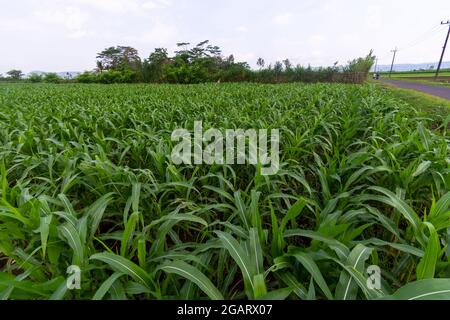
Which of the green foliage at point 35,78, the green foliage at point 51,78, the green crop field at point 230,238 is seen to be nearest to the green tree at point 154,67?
the green foliage at point 51,78

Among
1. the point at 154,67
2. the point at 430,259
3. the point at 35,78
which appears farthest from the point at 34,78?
the point at 430,259

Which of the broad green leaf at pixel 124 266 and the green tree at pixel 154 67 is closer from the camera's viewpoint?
the broad green leaf at pixel 124 266

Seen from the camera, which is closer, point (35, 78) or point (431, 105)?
point (431, 105)

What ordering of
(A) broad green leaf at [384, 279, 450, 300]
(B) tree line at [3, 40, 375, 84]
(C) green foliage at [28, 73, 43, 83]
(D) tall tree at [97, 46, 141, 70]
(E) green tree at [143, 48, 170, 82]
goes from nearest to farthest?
1. (A) broad green leaf at [384, 279, 450, 300]
2. (B) tree line at [3, 40, 375, 84]
3. (E) green tree at [143, 48, 170, 82]
4. (C) green foliage at [28, 73, 43, 83]
5. (D) tall tree at [97, 46, 141, 70]

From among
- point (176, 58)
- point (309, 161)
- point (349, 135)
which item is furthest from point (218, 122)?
point (176, 58)

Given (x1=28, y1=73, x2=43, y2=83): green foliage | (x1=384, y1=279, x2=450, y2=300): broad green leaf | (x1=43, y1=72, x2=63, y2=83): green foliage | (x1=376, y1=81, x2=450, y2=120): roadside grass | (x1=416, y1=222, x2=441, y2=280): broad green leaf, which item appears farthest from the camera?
(x1=28, y1=73, x2=43, y2=83): green foliage

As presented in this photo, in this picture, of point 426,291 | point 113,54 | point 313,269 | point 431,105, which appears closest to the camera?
point 426,291

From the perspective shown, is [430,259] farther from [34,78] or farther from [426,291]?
[34,78]

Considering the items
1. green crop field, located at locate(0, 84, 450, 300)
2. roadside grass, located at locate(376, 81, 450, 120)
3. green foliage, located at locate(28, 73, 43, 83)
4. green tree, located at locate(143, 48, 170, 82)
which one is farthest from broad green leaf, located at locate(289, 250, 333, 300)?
green foliage, located at locate(28, 73, 43, 83)

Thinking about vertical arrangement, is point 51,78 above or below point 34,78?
below

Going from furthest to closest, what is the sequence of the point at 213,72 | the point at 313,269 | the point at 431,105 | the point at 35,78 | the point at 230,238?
the point at 35,78 < the point at 213,72 < the point at 431,105 < the point at 230,238 < the point at 313,269

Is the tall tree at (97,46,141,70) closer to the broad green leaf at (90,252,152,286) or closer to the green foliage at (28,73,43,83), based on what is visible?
the green foliage at (28,73,43,83)

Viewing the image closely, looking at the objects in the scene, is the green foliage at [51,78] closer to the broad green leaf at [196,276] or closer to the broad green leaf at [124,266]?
the broad green leaf at [124,266]
